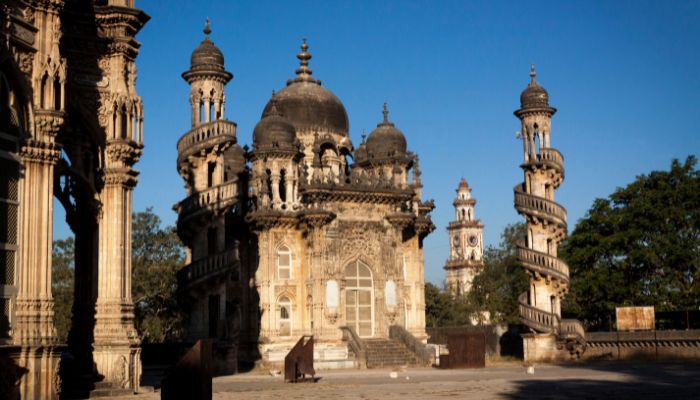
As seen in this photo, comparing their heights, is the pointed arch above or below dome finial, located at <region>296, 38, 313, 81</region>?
below

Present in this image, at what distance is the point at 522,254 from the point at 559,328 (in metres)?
3.48

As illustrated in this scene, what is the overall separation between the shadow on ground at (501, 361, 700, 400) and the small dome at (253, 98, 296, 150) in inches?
653

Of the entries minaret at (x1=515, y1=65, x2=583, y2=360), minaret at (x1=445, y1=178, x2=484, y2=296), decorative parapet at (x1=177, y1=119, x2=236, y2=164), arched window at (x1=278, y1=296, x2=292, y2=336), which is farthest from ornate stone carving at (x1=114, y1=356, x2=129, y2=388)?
minaret at (x1=445, y1=178, x2=484, y2=296)

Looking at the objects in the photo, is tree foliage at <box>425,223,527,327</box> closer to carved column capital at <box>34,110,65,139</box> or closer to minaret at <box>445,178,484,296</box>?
minaret at <box>445,178,484,296</box>

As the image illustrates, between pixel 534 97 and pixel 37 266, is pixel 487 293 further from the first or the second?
pixel 37 266

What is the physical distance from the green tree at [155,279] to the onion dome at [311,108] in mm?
15413

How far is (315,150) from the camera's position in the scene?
41.1 meters

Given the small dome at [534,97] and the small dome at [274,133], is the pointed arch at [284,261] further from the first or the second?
the small dome at [534,97]

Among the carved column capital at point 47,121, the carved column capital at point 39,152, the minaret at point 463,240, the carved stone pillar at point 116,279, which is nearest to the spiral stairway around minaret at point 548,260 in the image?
the carved stone pillar at point 116,279

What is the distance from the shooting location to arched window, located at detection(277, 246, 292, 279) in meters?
37.7

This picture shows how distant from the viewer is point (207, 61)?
3816 centimetres

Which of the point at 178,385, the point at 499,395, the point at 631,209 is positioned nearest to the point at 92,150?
the point at 499,395

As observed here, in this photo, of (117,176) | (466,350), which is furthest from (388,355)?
(117,176)

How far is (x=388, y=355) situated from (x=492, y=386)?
1367 centimetres
